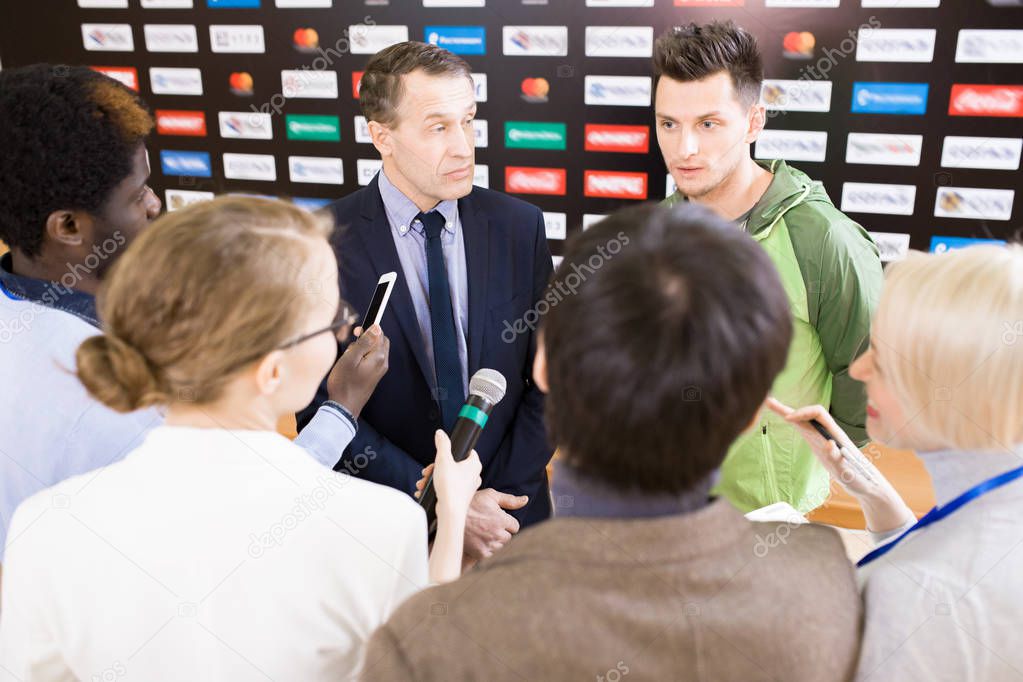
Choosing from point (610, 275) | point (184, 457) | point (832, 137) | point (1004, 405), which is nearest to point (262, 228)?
point (184, 457)

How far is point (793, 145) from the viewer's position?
8.27 ft

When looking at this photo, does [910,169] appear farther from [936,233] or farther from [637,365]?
[637,365]

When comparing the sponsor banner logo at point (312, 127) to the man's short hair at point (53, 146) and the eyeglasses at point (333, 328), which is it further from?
the eyeglasses at point (333, 328)

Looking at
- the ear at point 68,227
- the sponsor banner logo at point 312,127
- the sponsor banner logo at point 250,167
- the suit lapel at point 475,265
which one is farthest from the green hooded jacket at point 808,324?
the sponsor banner logo at point 250,167

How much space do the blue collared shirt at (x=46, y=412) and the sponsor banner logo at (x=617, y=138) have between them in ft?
6.39

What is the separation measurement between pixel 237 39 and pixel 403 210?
1.65 m

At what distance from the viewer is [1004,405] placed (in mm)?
831

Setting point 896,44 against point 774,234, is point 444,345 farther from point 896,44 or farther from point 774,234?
point 896,44

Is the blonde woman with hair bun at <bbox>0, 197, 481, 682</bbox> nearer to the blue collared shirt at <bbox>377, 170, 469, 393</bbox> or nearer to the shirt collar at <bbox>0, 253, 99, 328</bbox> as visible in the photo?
the shirt collar at <bbox>0, 253, 99, 328</bbox>

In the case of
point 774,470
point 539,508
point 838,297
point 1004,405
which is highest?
point 1004,405

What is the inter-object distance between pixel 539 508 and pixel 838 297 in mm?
894

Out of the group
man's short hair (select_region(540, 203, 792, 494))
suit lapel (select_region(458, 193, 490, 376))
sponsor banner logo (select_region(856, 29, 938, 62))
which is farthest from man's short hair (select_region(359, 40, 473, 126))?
sponsor banner logo (select_region(856, 29, 938, 62))

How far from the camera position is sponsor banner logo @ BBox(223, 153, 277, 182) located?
10.1ft

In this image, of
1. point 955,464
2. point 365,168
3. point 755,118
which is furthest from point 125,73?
point 955,464
